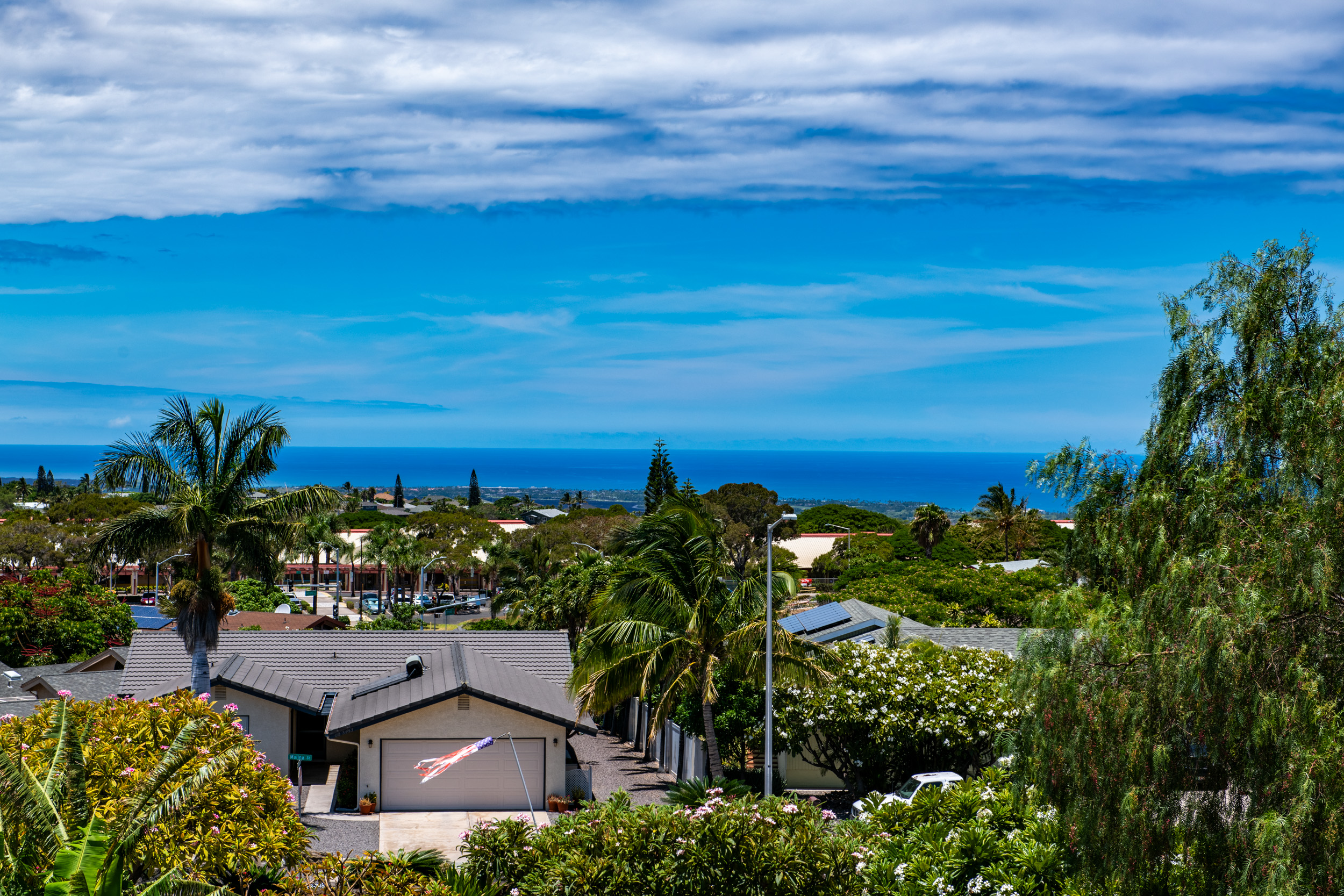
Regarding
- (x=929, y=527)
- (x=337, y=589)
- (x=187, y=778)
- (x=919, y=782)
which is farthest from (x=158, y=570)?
(x=187, y=778)

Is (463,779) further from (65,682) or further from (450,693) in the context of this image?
(65,682)

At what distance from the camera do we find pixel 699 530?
26438 mm

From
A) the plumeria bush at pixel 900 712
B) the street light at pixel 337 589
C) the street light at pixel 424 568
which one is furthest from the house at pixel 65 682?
the street light at pixel 424 568

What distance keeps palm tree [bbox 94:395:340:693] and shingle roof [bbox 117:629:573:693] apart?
7754 millimetres

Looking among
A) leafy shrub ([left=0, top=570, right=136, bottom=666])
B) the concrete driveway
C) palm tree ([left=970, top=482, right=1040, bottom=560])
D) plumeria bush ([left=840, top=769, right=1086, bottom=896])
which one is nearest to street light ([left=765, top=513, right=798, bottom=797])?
the concrete driveway

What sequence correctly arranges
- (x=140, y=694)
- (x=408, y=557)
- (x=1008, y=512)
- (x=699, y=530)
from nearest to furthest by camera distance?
(x=699, y=530) → (x=140, y=694) → (x=408, y=557) → (x=1008, y=512)

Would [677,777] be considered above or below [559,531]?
below

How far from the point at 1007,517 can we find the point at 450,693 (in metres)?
70.5

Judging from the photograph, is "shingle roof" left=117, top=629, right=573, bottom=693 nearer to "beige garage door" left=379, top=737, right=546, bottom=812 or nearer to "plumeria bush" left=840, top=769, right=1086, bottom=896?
"beige garage door" left=379, top=737, right=546, bottom=812

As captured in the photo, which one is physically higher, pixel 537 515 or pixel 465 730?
pixel 537 515

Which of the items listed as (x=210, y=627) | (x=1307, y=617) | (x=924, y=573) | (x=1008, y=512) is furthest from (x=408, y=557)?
(x=1307, y=617)

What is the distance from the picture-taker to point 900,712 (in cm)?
2802

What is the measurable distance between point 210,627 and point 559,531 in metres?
71.3

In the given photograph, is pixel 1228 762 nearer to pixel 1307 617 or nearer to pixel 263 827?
pixel 1307 617
